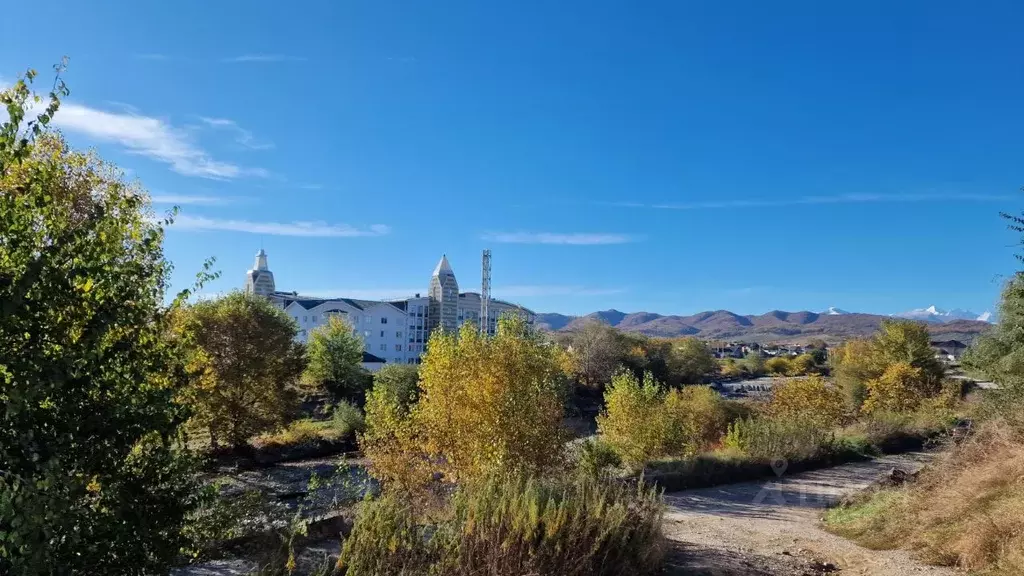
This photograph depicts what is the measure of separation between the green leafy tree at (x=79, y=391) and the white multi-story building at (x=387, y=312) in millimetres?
70645

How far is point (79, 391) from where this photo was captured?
10.3 feet

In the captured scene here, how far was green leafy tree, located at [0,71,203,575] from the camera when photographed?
2.71 m

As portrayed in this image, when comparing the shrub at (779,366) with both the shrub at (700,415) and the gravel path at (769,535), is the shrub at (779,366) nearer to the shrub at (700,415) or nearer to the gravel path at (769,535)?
the shrub at (700,415)

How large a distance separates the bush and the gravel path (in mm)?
1640

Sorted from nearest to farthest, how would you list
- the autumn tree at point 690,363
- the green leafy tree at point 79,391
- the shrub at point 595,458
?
1. the green leafy tree at point 79,391
2. the shrub at point 595,458
3. the autumn tree at point 690,363

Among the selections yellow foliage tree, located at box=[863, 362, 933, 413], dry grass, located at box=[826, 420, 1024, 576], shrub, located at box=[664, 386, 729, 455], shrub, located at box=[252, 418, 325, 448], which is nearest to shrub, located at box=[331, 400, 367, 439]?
shrub, located at box=[252, 418, 325, 448]

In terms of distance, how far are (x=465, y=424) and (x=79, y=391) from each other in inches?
299

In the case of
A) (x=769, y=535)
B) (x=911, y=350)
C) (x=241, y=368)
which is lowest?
(x=769, y=535)

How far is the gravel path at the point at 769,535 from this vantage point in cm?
720

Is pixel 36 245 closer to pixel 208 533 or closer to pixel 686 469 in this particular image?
pixel 208 533

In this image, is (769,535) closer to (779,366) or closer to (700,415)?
(700,415)

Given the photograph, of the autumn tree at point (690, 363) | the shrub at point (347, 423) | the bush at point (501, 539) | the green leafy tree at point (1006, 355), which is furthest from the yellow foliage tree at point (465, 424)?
the autumn tree at point (690, 363)


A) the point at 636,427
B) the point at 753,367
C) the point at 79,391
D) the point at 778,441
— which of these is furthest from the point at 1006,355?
the point at 753,367

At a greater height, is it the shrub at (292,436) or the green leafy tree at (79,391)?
the green leafy tree at (79,391)
